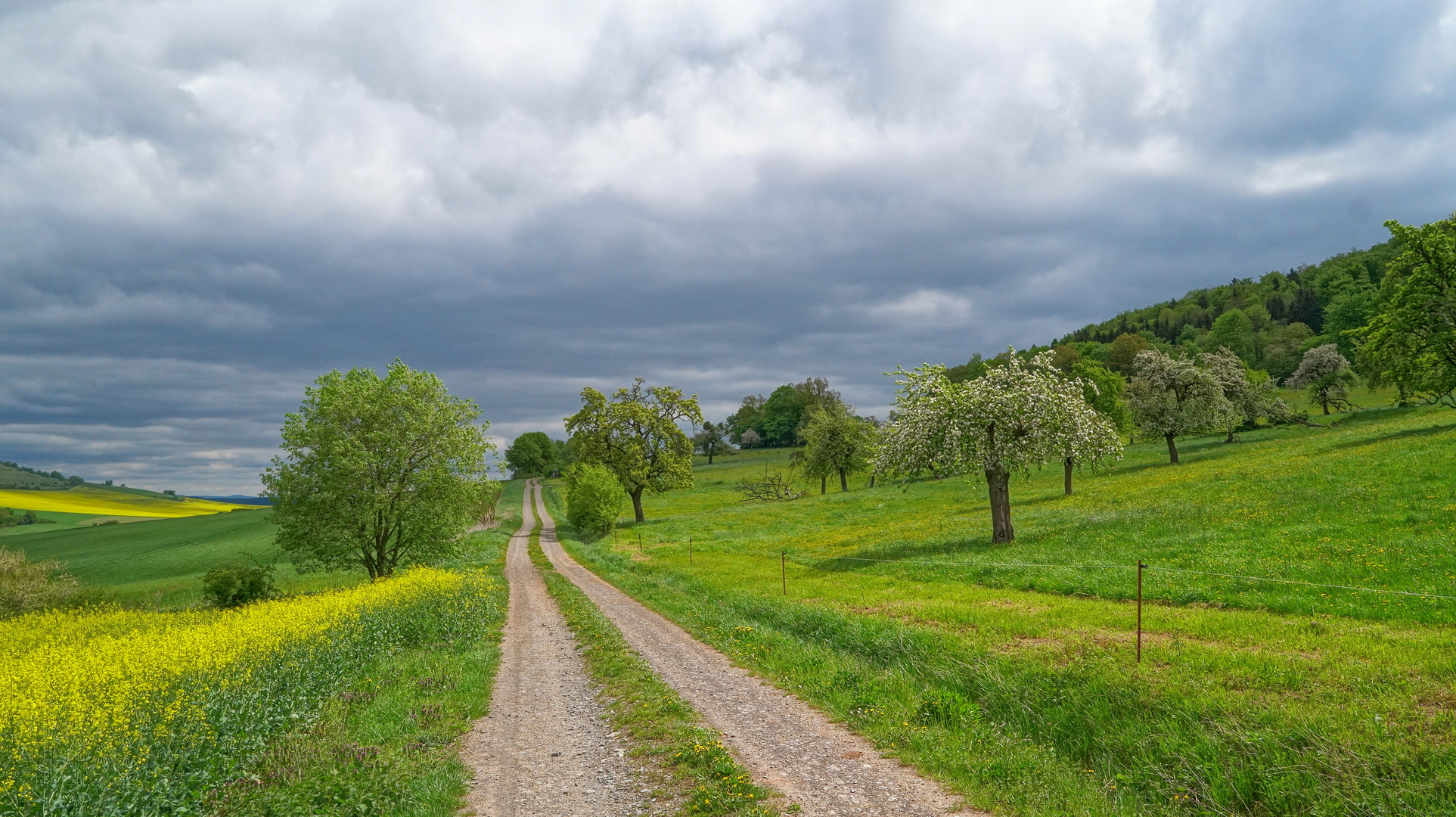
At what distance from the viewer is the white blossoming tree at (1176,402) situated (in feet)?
195

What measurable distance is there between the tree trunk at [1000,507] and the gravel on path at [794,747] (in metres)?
19.2

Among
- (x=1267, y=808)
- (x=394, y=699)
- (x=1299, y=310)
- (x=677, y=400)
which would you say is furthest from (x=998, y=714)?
(x=1299, y=310)

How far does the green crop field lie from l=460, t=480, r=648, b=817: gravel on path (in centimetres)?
2789

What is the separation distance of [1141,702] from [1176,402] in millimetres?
61676

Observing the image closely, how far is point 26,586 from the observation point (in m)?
34.8

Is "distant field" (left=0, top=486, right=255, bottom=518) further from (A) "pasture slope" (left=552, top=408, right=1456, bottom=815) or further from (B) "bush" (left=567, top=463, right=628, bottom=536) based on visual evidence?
(A) "pasture slope" (left=552, top=408, right=1456, bottom=815)

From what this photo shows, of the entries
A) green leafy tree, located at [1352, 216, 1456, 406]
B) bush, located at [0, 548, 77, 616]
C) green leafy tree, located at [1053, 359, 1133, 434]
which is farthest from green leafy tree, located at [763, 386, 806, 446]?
bush, located at [0, 548, 77, 616]

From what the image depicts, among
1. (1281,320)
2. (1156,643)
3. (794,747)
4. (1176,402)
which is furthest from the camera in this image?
(1281,320)

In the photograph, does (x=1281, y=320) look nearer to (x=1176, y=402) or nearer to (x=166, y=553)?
(x=1176, y=402)

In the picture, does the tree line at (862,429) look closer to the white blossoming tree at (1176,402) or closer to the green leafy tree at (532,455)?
the white blossoming tree at (1176,402)

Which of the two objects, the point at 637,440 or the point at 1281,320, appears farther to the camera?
the point at 1281,320

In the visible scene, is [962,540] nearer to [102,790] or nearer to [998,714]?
[998,714]

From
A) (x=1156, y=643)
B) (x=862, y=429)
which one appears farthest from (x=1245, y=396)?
(x=1156, y=643)

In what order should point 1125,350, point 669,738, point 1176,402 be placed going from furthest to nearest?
point 1125,350 < point 1176,402 < point 669,738
